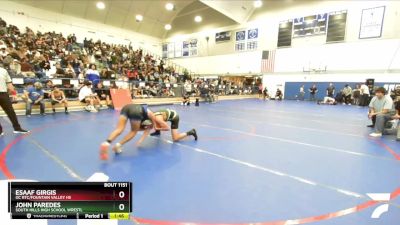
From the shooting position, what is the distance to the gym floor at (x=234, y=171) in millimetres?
2352

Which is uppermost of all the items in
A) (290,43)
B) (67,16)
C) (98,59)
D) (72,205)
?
(67,16)

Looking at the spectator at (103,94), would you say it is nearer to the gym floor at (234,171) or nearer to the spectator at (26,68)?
the spectator at (26,68)

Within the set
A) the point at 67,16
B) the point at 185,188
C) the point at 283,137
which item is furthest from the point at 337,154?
the point at 67,16

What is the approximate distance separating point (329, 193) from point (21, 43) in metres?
17.1

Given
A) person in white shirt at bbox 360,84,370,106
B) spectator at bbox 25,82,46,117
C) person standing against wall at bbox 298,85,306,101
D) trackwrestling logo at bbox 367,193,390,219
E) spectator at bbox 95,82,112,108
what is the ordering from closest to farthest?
trackwrestling logo at bbox 367,193,390,219, spectator at bbox 25,82,46,117, spectator at bbox 95,82,112,108, person in white shirt at bbox 360,84,370,106, person standing against wall at bbox 298,85,306,101

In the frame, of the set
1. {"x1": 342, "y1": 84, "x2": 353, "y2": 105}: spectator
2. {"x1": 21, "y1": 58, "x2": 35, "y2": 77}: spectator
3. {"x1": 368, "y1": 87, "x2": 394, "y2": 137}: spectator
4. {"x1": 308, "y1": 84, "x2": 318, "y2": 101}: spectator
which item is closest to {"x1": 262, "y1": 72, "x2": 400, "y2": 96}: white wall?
{"x1": 308, "y1": 84, "x2": 318, "y2": 101}: spectator

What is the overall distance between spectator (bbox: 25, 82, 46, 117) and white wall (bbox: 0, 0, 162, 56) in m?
13.3

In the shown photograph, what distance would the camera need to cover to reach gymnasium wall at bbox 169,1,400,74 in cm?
1638

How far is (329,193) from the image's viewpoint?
279 cm

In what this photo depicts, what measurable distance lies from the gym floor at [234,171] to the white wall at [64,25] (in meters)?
16.8

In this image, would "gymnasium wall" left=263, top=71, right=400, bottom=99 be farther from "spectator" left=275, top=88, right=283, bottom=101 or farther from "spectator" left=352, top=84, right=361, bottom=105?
"spectator" left=352, top=84, right=361, bottom=105

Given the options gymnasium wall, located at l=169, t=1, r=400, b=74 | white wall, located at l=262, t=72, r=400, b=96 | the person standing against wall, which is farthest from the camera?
the person standing against wall

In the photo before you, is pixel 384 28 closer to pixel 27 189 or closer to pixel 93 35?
pixel 27 189
